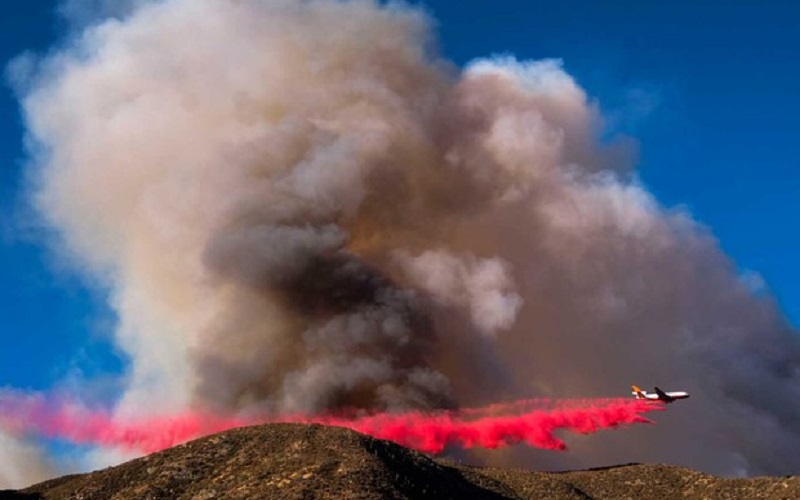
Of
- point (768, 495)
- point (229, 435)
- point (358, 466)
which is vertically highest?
point (229, 435)

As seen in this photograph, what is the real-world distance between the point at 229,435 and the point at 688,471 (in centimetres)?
5817

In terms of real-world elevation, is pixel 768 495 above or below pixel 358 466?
below

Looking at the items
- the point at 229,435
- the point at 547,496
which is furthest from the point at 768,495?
the point at 229,435

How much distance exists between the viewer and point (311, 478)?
69750mm

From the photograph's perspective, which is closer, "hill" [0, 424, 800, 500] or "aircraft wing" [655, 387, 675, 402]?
"hill" [0, 424, 800, 500]

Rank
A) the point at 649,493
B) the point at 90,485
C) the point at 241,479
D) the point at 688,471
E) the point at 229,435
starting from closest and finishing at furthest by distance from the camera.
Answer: the point at 241,479 < the point at 90,485 < the point at 229,435 < the point at 649,493 < the point at 688,471

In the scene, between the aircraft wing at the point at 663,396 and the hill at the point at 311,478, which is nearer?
the hill at the point at 311,478

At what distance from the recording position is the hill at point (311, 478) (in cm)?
6962

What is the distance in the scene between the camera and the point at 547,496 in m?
88.5

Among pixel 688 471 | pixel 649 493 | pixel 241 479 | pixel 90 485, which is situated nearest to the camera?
pixel 241 479

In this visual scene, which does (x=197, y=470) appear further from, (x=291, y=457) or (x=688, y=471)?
(x=688, y=471)

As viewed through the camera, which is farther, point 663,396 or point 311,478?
point 663,396

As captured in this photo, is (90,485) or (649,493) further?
(649,493)

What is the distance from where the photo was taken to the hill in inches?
2741
